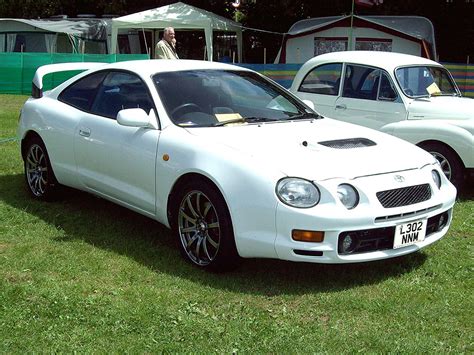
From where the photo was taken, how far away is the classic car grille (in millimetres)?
4211

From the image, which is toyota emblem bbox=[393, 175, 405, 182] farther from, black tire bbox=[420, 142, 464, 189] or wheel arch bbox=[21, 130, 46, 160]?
wheel arch bbox=[21, 130, 46, 160]

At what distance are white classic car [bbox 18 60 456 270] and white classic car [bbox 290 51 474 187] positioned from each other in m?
2.12

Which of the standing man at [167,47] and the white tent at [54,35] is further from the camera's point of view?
the white tent at [54,35]

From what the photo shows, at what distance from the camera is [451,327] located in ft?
12.3

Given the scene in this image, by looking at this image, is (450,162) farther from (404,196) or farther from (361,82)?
(404,196)

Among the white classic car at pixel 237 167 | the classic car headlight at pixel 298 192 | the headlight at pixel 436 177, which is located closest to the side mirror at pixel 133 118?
the white classic car at pixel 237 167

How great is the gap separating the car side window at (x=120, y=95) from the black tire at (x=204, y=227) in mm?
968

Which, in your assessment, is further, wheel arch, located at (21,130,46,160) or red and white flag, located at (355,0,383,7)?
red and white flag, located at (355,0,383,7)

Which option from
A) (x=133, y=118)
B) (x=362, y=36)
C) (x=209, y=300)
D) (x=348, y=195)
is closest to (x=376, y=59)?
(x=133, y=118)

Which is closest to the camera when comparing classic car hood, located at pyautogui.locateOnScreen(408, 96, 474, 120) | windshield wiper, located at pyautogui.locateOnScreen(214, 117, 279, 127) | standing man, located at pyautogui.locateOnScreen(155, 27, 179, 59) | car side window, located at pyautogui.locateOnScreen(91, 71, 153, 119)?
windshield wiper, located at pyautogui.locateOnScreen(214, 117, 279, 127)

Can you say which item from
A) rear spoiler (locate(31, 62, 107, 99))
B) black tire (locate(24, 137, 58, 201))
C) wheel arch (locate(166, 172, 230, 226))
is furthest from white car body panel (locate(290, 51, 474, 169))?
black tire (locate(24, 137, 58, 201))

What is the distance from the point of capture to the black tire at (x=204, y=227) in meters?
4.34

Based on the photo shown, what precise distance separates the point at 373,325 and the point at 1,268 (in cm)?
264

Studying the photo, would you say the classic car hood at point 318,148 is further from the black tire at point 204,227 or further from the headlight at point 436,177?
the black tire at point 204,227
